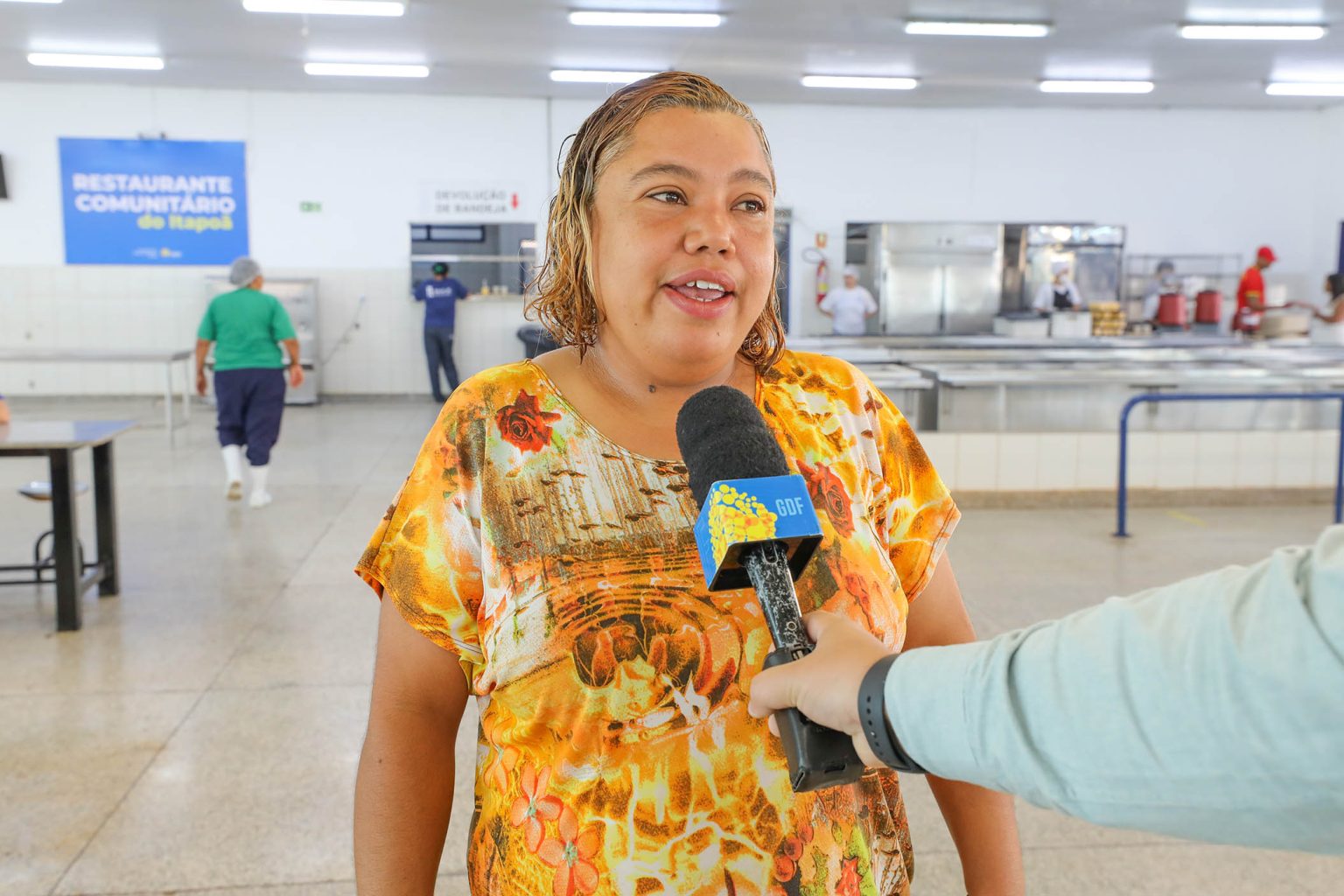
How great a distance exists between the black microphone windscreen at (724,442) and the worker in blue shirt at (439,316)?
11738mm

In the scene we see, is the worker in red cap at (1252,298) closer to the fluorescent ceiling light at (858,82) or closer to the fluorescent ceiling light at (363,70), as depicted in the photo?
the fluorescent ceiling light at (858,82)

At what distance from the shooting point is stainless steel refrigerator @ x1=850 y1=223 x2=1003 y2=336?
12.9 meters

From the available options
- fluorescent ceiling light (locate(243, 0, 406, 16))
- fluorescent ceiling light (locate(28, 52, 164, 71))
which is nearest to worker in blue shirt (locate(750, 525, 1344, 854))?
fluorescent ceiling light (locate(243, 0, 406, 16))

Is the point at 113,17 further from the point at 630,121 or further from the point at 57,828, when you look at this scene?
the point at 630,121

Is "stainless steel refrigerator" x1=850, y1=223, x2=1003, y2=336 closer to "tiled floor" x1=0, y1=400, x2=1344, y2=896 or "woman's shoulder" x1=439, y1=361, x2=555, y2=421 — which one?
"tiled floor" x1=0, y1=400, x2=1344, y2=896

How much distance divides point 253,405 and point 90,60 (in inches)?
241

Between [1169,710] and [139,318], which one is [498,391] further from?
[139,318]

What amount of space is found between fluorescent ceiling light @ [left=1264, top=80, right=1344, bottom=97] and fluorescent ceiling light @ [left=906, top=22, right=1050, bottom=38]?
4335 millimetres

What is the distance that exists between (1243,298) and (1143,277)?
1315 millimetres

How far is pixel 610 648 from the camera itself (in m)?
1.17

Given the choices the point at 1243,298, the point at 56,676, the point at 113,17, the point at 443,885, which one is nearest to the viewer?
the point at 443,885

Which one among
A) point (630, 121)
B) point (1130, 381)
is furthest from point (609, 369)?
point (1130, 381)

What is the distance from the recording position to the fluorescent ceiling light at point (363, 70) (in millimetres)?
11109

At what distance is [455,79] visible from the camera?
11.9 metres
